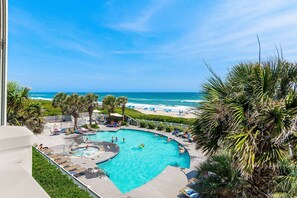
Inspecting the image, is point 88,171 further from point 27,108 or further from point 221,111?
point 221,111

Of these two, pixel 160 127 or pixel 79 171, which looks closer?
pixel 79 171

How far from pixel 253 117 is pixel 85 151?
15958 millimetres

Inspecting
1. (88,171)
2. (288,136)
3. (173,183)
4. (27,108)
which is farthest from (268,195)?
(27,108)

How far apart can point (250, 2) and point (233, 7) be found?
677 mm

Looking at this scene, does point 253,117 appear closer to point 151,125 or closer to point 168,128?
point 168,128

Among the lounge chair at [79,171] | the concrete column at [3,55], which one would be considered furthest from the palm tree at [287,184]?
the lounge chair at [79,171]

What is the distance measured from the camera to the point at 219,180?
213 inches

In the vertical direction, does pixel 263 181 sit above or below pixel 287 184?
below

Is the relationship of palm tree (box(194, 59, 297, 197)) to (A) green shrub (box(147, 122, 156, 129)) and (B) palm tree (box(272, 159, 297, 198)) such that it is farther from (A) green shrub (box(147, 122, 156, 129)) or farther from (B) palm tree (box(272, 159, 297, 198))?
(A) green shrub (box(147, 122, 156, 129))

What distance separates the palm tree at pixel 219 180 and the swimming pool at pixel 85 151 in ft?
39.9

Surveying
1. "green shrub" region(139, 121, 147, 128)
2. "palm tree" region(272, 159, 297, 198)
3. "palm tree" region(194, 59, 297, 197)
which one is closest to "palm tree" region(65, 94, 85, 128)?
"green shrub" region(139, 121, 147, 128)

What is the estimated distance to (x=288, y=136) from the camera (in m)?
3.37

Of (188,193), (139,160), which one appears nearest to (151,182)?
(188,193)

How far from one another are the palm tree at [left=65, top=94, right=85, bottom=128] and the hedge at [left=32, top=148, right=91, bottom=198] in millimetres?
17051
